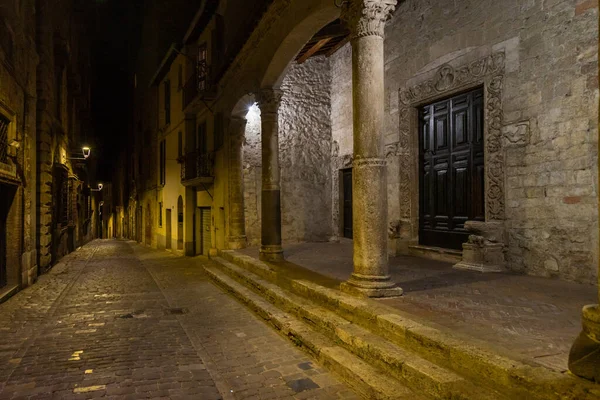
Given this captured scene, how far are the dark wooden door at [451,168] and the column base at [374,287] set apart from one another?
352 centimetres

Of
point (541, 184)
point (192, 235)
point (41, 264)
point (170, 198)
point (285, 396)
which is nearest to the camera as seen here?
point (285, 396)

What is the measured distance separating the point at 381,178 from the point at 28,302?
7.05 metres

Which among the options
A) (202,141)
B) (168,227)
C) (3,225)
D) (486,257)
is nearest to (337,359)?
(486,257)

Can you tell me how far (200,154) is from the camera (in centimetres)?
1571

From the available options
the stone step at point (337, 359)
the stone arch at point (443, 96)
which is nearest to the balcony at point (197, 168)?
the stone arch at point (443, 96)

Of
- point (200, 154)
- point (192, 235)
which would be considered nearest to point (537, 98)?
point (200, 154)

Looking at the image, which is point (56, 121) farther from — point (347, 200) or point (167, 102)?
point (347, 200)

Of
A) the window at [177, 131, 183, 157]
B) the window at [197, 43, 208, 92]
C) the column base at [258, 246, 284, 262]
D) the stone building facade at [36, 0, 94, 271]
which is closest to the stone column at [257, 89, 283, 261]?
the column base at [258, 246, 284, 262]

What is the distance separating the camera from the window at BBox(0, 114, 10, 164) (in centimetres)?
830

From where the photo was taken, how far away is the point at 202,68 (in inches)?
623

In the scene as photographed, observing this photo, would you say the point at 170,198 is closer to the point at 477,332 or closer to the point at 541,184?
the point at 541,184

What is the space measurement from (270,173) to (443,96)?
4.15 meters

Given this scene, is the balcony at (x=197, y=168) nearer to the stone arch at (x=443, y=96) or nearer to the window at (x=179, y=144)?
the window at (x=179, y=144)

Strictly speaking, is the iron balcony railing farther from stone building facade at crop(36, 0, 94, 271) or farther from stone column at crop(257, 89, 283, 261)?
stone column at crop(257, 89, 283, 261)
